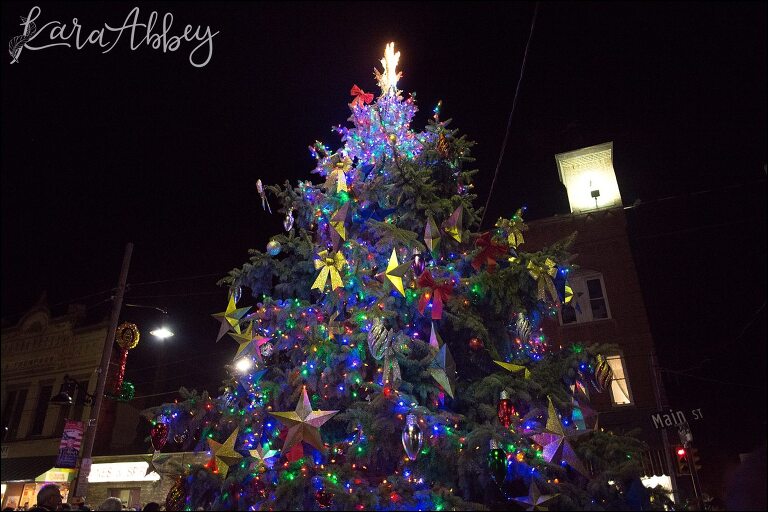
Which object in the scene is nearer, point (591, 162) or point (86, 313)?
point (591, 162)

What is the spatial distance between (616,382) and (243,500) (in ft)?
46.1

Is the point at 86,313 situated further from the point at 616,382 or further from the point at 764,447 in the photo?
the point at 764,447

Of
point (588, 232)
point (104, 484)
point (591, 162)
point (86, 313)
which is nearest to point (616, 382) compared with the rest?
point (588, 232)

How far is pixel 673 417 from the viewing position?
1372cm

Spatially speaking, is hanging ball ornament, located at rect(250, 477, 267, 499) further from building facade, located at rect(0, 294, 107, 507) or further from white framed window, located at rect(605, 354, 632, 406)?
building facade, located at rect(0, 294, 107, 507)

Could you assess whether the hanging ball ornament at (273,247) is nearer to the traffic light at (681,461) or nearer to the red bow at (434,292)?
the red bow at (434,292)

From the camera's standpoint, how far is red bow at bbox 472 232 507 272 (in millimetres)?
6859

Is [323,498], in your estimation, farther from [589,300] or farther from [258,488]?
[589,300]

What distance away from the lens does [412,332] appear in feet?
23.5

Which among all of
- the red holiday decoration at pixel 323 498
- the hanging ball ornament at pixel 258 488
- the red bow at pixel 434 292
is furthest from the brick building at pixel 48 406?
the red bow at pixel 434 292

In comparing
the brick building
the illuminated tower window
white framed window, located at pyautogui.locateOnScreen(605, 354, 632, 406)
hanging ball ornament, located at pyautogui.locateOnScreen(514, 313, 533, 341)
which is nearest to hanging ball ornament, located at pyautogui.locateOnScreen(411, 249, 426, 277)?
hanging ball ornament, located at pyautogui.locateOnScreen(514, 313, 533, 341)

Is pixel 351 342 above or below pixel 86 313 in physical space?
below

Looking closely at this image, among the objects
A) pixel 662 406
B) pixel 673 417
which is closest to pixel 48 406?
pixel 673 417

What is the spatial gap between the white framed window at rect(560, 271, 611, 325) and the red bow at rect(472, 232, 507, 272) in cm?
1151
